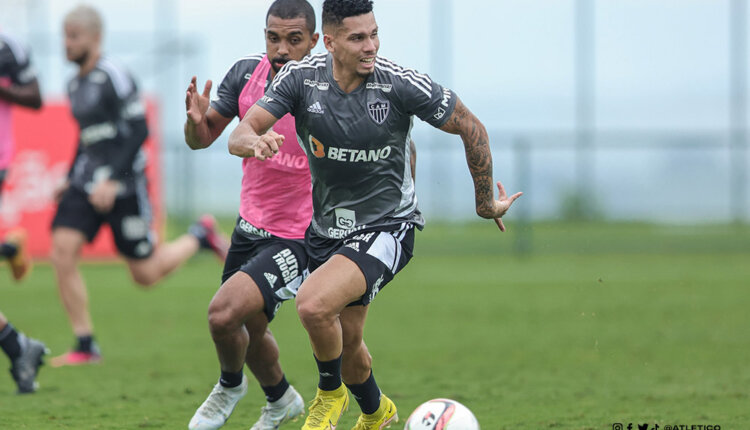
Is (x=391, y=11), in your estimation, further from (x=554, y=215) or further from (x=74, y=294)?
(x=74, y=294)

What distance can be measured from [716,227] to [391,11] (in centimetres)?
894

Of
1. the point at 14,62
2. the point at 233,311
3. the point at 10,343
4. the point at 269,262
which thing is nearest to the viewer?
the point at 233,311

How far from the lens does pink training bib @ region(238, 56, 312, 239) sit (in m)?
6.15

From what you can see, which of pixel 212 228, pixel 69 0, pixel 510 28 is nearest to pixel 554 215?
pixel 510 28

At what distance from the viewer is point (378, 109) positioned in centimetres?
548

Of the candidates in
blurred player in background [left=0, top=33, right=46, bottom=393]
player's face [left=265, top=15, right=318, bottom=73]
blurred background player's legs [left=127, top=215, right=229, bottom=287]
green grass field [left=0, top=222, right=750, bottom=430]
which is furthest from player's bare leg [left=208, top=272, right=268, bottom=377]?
blurred player in background [left=0, top=33, right=46, bottom=393]

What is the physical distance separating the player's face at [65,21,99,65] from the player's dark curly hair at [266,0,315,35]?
3489 mm

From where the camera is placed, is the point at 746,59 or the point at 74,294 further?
the point at 746,59

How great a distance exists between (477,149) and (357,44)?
0.84 metres

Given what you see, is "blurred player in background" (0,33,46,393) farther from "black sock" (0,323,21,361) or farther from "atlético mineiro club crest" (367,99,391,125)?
"atlético mineiro club crest" (367,99,391,125)

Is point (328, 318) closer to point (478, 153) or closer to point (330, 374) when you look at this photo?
point (330, 374)

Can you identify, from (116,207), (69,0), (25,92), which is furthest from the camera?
(69,0)

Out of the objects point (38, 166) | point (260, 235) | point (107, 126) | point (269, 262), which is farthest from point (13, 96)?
point (38, 166)

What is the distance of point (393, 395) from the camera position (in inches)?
288
